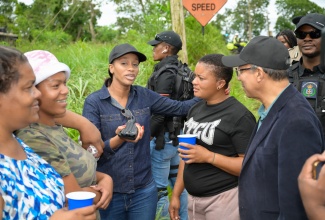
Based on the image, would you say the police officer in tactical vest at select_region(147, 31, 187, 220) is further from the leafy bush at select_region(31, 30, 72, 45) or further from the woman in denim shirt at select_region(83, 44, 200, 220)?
the leafy bush at select_region(31, 30, 72, 45)

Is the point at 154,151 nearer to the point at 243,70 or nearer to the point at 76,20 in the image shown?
the point at 243,70

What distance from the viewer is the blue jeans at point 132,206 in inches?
123

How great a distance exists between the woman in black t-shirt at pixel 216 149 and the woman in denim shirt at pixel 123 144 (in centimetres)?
37

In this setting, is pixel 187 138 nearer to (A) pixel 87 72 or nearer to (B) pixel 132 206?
(B) pixel 132 206

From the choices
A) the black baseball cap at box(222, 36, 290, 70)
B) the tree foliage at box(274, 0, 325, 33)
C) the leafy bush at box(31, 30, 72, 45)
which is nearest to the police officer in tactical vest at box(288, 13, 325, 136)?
the black baseball cap at box(222, 36, 290, 70)

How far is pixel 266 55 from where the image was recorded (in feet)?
7.66

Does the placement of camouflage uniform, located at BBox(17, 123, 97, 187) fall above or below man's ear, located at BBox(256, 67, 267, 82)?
below

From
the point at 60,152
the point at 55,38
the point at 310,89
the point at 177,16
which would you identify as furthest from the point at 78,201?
the point at 55,38

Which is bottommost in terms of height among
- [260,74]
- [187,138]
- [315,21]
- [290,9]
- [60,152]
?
[187,138]

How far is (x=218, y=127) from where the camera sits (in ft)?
9.47

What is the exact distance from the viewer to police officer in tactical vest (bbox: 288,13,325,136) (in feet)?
12.5

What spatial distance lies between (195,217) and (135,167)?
0.62 m

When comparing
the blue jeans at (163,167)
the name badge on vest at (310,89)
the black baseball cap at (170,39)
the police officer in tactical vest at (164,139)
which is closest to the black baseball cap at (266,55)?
the name badge on vest at (310,89)

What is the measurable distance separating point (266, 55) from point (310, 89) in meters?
1.69
